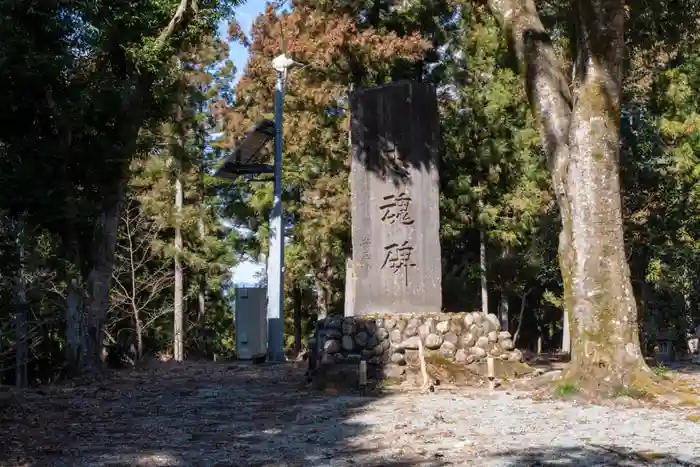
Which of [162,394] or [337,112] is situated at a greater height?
[337,112]

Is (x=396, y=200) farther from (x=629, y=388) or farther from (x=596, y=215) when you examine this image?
(x=629, y=388)

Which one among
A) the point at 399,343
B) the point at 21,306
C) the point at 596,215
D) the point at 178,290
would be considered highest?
the point at 596,215

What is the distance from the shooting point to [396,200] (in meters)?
12.9

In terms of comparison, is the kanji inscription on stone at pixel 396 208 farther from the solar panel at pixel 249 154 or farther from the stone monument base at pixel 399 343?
the solar panel at pixel 249 154

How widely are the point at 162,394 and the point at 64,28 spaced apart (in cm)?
587

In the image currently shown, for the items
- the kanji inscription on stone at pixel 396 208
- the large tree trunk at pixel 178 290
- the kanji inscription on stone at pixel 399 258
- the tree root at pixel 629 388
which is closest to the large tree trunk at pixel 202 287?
the large tree trunk at pixel 178 290

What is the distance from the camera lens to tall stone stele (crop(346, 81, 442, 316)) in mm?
12633

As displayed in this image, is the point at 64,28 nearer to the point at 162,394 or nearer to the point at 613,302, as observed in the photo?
the point at 162,394

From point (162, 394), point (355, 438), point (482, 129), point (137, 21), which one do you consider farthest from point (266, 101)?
point (355, 438)

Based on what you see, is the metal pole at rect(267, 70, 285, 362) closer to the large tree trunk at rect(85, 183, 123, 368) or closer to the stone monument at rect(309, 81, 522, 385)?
the stone monument at rect(309, 81, 522, 385)

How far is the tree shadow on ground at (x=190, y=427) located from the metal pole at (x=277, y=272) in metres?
4.56

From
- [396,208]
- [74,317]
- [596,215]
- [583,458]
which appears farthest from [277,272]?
[583,458]

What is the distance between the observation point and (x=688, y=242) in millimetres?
21516

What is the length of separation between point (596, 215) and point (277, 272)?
30.7ft
